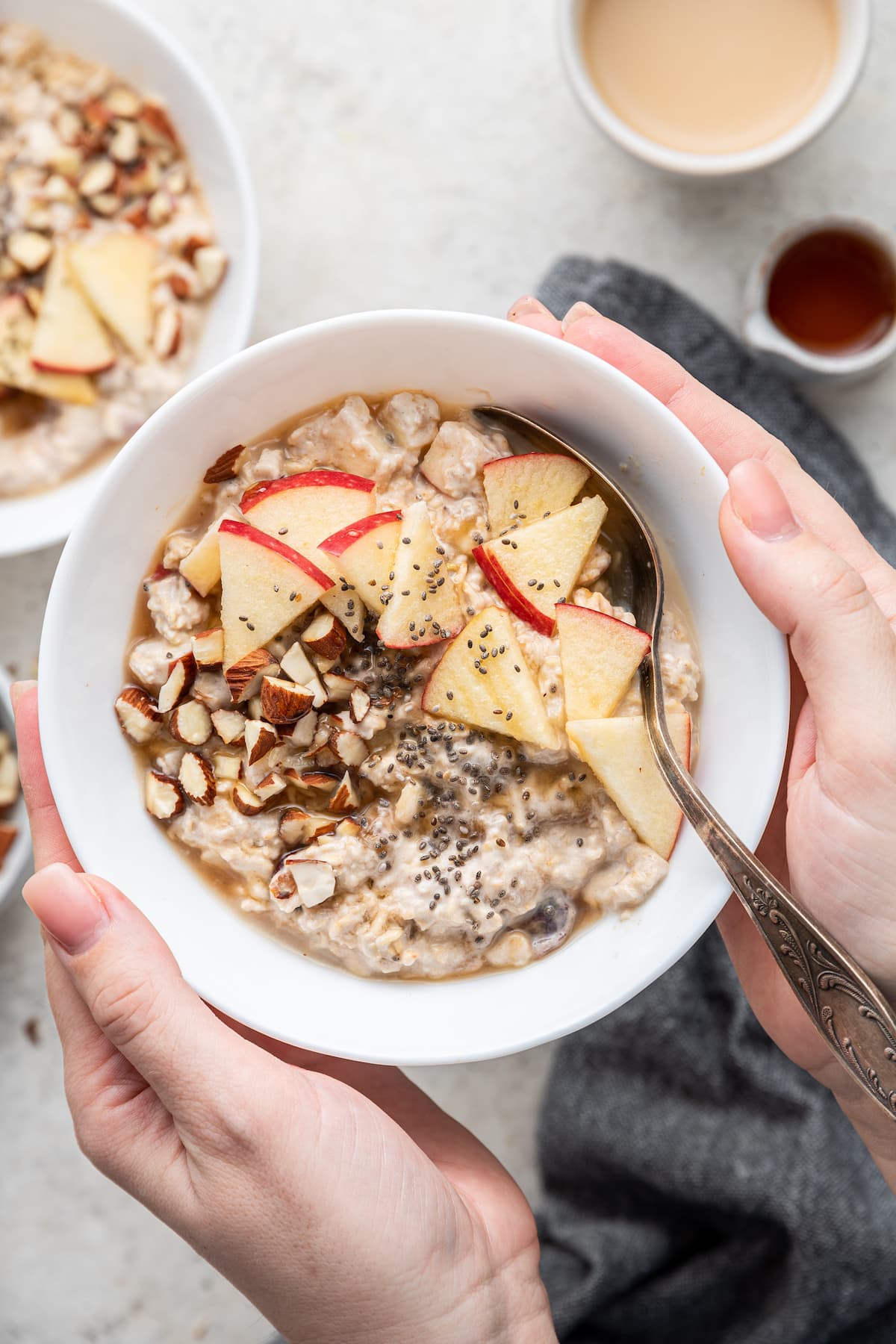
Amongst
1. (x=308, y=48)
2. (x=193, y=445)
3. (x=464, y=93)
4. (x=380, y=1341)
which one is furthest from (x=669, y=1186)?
(x=308, y=48)

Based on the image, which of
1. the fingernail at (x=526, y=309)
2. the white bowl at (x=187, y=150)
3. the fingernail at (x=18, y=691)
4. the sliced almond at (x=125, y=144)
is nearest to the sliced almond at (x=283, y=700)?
the fingernail at (x=18, y=691)

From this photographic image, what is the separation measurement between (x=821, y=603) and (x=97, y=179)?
68.9 inches

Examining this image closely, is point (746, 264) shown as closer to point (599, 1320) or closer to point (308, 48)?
point (308, 48)

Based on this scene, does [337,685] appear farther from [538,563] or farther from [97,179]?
[97,179]

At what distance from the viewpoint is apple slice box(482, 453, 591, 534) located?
1589 mm

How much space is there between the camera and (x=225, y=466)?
162 centimetres

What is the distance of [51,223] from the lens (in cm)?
228

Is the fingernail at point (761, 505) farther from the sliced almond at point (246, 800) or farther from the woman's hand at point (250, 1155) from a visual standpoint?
the woman's hand at point (250, 1155)

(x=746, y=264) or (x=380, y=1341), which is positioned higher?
(x=746, y=264)

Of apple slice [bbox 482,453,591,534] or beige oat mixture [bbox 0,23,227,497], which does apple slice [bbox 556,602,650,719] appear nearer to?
apple slice [bbox 482,453,591,534]

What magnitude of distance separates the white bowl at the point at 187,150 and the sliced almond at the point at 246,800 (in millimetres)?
840

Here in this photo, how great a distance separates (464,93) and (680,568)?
1.35m

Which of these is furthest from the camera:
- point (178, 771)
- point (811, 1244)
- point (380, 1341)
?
point (811, 1244)

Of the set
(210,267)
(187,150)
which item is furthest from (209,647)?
(187,150)
